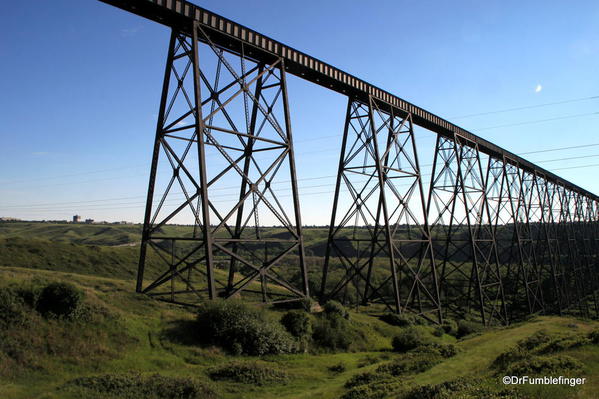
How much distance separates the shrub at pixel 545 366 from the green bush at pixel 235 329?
656 cm

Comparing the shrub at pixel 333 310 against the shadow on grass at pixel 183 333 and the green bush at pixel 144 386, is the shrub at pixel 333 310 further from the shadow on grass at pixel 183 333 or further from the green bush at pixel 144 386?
the green bush at pixel 144 386

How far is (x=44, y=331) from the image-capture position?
8844 mm

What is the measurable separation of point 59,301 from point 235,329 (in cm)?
477

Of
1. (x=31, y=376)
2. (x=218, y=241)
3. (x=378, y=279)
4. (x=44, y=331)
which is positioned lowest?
(x=378, y=279)

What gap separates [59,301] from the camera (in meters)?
9.55

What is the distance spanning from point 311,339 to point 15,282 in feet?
30.1

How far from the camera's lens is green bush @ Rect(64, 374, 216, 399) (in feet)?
24.3

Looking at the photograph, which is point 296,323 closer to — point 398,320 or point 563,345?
point 398,320

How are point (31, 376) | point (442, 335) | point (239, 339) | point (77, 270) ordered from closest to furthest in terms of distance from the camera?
point (31, 376) → point (239, 339) → point (442, 335) → point (77, 270)

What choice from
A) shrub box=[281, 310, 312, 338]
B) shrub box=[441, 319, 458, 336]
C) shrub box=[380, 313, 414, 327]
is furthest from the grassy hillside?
shrub box=[441, 319, 458, 336]

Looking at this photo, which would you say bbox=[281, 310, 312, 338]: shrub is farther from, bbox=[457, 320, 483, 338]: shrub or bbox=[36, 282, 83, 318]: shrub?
bbox=[457, 320, 483, 338]: shrub

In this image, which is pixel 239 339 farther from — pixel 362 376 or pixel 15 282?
pixel 15 282

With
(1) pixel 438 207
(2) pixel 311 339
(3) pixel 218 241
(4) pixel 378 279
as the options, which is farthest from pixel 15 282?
(4) pixel 378 279

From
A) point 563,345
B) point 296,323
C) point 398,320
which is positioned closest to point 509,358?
point 563,345
